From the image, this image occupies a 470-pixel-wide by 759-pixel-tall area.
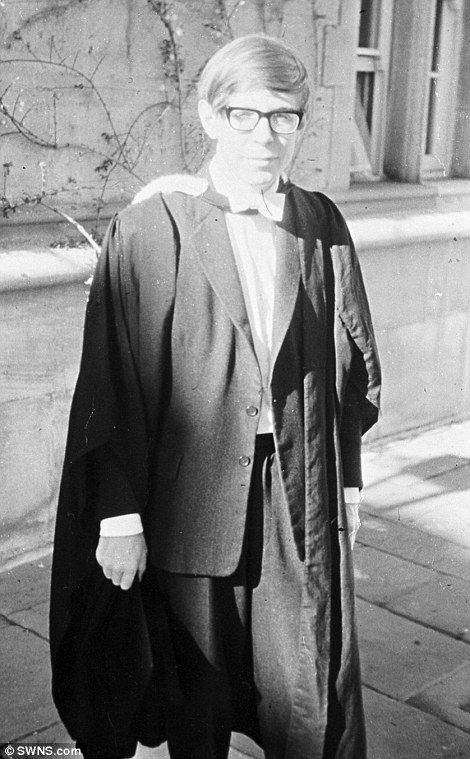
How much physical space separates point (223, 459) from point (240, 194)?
0.59 metres

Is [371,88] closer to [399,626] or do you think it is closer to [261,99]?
[399,626]

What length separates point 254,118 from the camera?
217 centimetres

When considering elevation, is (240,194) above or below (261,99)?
below

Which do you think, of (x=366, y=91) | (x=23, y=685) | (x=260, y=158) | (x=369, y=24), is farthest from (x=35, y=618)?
(x=369, y=24)

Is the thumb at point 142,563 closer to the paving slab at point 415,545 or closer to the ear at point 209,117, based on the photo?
the ear at point 209,117

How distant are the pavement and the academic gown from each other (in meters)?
0.65

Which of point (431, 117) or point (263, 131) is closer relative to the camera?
point (263, 131)

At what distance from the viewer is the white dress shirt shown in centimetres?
229

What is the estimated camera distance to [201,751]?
8.14 feet

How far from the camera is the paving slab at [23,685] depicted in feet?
10.1

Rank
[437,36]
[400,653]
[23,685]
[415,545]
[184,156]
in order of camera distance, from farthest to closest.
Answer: [437,36] < [184,156] < [415,545] < [400,653] < [23,685]

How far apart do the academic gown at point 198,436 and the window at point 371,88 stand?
4.00 metres

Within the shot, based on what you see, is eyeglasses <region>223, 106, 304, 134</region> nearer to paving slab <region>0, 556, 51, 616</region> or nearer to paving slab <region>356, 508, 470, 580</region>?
paving slab <region>0, 556, 51, 616</region>

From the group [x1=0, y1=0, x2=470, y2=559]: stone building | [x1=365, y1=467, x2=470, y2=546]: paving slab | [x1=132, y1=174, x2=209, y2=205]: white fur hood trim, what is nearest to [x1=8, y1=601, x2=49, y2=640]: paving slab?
[x1=0, y1=0, x2=470, y2=559]: stone building
